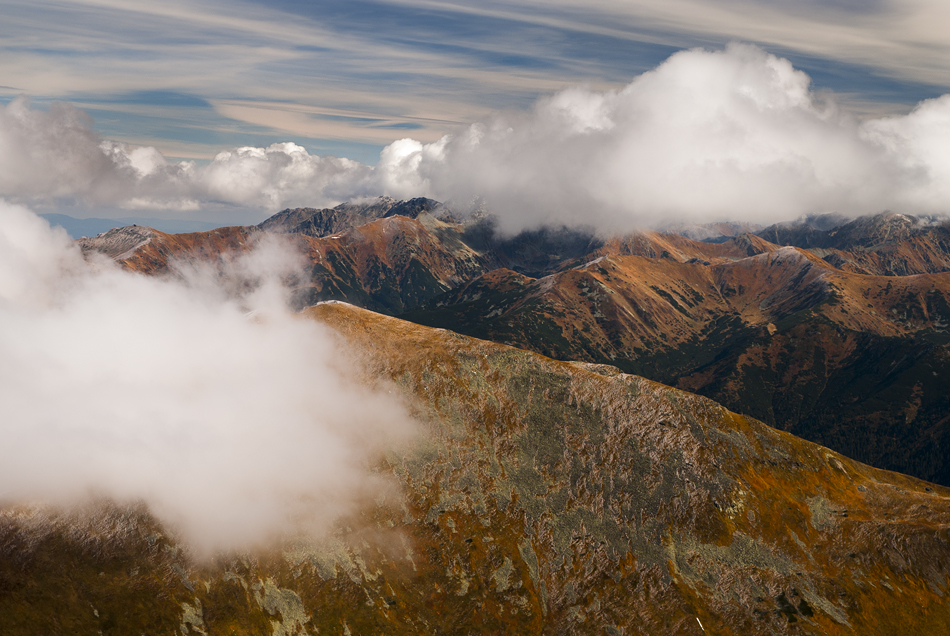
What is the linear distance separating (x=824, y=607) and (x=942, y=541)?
48.0 metres

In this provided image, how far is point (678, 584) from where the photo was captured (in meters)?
198

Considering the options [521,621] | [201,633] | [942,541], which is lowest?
[521,621]

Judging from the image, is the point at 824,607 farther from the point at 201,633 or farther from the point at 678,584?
the point at 201,633

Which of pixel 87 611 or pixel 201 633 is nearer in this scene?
pixel 87 611

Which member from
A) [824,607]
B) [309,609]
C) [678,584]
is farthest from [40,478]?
[824,607]

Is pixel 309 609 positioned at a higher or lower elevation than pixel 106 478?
lower

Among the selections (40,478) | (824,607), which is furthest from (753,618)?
(40,478)

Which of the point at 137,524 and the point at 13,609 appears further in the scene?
the point at 137,524

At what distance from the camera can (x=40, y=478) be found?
191 metres

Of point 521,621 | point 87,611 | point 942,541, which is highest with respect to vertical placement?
point 942,541

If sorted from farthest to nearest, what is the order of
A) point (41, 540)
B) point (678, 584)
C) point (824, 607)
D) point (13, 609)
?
1. point (678, 584)
2. point (824, 607)
3. point (41, 540)
4. point (13, 609)

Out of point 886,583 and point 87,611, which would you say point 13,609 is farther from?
point 886,583

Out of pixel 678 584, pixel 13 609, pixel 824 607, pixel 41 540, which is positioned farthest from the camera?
pixel 678 584

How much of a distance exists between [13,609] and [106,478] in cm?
5177
